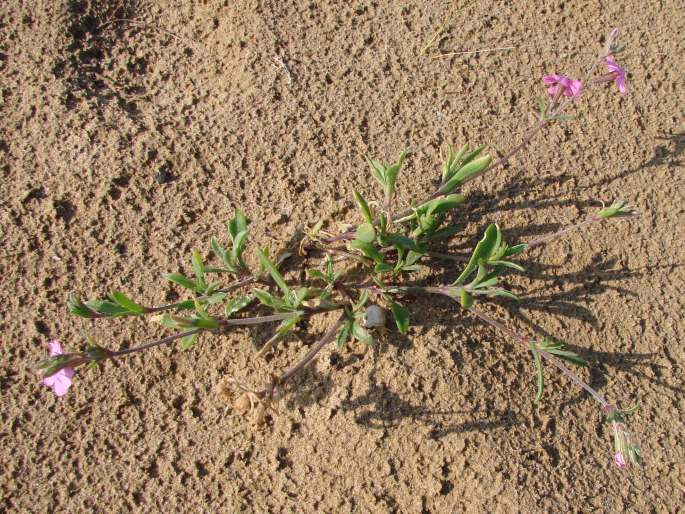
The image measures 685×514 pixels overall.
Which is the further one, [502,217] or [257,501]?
[502,217]

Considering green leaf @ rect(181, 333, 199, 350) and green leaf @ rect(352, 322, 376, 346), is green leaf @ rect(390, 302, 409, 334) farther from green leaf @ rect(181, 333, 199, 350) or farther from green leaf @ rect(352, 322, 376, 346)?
green leaf @ rect(181, 333, 199, 350)

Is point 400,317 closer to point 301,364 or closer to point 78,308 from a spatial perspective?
point 301,364

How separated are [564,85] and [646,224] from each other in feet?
2.58

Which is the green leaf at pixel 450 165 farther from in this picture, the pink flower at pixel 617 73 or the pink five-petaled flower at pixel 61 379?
the pink five-petaled flower at pixel 61 379

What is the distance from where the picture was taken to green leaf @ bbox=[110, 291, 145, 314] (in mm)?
2164

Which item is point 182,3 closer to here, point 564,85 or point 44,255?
point 44,255

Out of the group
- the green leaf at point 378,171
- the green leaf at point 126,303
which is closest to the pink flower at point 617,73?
the green leaf at point 378,171

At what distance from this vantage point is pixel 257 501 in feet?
7.27

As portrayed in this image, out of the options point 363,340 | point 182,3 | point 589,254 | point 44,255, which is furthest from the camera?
point 182,3

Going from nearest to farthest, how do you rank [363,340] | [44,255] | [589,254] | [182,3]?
[363,340]
[44,255]
[589,254]
[182,3]

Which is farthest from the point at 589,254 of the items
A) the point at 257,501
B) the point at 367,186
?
the point at 257,501

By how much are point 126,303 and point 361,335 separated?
2.82 ft

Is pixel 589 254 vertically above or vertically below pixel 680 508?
above

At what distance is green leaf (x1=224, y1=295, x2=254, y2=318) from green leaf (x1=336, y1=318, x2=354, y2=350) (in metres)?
0.40
